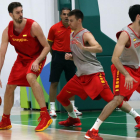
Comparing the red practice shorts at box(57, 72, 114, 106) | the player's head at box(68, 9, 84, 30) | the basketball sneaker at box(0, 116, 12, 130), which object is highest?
the player's head at box(68, 9, 84, 30)

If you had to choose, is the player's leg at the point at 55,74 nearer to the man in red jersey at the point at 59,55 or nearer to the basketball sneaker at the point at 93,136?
the man in red jersey at the point at 59,55

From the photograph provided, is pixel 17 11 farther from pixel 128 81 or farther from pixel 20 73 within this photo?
pixel 128 81

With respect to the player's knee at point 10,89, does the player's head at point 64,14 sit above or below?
above

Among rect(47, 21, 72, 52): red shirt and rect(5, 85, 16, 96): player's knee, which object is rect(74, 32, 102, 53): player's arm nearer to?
rect(5, 85, 16, 96): player's knee

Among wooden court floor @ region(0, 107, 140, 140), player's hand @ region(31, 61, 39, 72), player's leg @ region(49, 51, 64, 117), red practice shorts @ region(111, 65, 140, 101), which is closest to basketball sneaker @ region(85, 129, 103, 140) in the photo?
wooden court floor @ region(0, 107, 140, 140)

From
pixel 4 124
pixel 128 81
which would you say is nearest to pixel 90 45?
pixel 128 81

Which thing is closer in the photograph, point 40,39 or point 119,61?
point 119,61

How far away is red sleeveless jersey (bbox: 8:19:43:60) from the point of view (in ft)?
16.5

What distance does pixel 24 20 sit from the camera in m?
5.09

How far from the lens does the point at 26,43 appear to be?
5.06 meters

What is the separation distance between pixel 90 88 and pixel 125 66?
0.60 metres

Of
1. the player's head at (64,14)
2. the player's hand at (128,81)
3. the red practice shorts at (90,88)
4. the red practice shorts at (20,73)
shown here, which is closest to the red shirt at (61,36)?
the player's head at (64,14)

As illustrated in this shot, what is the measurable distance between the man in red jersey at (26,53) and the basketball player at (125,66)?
3.37 ft

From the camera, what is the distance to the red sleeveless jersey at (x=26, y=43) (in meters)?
5.03
